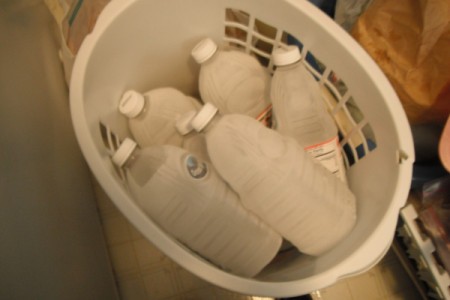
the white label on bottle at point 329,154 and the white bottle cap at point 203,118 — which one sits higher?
the white bottle cap at point 203,118

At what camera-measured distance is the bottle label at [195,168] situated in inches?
20.0

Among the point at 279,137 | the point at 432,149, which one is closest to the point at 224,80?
the point at 279,137

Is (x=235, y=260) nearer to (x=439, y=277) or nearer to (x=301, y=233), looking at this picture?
(x=301, y=233)

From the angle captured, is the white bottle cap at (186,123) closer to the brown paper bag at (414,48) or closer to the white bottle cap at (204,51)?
the white bottle cap at (204,51)

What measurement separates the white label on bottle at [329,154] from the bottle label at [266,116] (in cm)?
9

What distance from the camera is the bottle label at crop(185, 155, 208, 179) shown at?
508 millimetres

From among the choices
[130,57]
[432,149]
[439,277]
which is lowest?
[439,277]

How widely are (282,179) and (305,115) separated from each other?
→ 125 mm

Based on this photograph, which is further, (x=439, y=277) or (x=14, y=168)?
(x=439, y=277)

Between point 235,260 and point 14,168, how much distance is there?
33cm

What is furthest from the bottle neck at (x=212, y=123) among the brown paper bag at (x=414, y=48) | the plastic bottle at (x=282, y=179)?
the brown paper bag at (x=414, y=48)

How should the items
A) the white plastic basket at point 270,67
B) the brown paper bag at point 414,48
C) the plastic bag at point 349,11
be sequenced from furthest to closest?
the plastic bag at point 349,11 < the brown paper bag at point 414,48 < the white plastic basket at point 270,67

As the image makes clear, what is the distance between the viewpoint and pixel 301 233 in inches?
21.3

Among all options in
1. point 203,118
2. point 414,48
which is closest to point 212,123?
point 203,118
